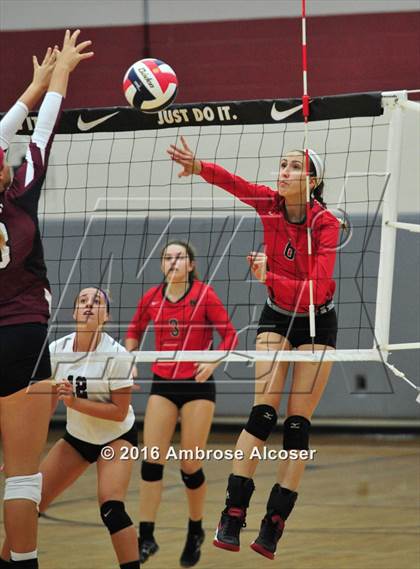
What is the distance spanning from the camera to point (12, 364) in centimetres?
461

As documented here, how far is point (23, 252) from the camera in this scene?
15.4ft

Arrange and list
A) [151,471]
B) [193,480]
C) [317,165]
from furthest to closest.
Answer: [193,480]
[151,471]
[317,165]

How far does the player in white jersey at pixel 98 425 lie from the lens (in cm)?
575

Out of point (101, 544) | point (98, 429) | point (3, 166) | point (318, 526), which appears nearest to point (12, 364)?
point (3, 166)

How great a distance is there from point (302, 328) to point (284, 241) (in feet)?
1.56

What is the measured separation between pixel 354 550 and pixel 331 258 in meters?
2.72

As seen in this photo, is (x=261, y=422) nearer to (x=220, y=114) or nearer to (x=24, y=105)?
(x=220, y=114)

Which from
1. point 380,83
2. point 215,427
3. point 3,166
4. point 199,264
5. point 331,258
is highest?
point 380,83

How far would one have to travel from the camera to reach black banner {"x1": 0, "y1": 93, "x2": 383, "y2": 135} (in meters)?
5.61

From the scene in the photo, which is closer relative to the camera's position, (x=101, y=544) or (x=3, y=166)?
(x=3, y=166)

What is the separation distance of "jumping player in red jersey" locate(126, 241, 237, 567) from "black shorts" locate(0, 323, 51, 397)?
2.16 metres

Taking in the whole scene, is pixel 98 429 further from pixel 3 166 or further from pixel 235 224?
pixel 235 224

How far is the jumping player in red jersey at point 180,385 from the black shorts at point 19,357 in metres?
2.16

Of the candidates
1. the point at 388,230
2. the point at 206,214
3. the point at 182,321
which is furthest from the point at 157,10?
the point at 388,230
